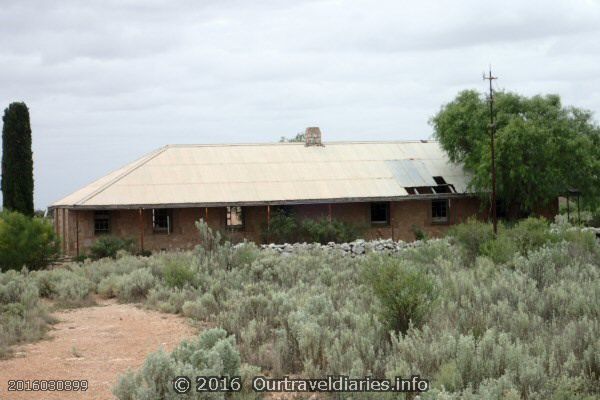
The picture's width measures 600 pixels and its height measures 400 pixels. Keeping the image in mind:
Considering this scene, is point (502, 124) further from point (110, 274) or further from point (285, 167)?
point (110, 274)

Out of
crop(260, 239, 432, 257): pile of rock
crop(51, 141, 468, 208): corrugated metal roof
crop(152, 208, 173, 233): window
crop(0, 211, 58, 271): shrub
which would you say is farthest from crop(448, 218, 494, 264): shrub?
crop(152, 208, 173, 233): window

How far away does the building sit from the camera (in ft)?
91.8

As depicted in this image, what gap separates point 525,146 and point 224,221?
12914mm

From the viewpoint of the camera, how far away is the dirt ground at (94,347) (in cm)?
919

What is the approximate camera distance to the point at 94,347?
10922 millimetres

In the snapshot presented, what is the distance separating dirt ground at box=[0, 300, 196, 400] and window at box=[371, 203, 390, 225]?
58.8 feet

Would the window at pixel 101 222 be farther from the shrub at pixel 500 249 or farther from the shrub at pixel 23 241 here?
the shrub at pixel 500 249

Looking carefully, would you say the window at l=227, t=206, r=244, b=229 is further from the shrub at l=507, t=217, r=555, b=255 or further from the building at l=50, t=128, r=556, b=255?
the shrub at l=507, t=217, r=555, b=255

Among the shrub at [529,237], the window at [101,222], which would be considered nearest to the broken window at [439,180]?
the shrub at [529,237]

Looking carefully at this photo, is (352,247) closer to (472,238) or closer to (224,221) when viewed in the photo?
(472,238)

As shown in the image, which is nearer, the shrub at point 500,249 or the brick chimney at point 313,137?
the shrub at point 500,249

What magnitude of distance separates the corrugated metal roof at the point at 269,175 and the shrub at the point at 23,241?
3.51m

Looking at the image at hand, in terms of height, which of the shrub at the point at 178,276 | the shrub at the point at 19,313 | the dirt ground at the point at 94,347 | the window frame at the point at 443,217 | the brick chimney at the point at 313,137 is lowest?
the dirt ground at the point at 94,347

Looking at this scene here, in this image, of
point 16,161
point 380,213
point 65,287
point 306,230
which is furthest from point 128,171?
point 65,287
